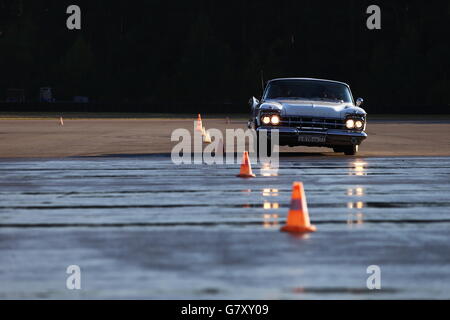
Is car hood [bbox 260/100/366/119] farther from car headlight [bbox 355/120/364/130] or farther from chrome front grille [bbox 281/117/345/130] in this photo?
car headlight [bbox 355/120/364/130]

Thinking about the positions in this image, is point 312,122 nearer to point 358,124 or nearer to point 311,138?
point 311,138

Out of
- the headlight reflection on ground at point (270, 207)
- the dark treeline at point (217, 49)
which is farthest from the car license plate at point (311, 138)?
the dark treeline at point (217, 49)

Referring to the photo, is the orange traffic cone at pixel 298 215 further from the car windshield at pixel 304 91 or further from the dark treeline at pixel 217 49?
the dark treeline at pixel 217 49

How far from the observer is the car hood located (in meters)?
23.0

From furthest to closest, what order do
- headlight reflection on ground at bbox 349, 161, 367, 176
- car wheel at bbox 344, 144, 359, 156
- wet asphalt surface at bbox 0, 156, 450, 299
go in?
car wheel at bbox 344, 144, 359, 156 → headlight reflection on ground at bbox 349, 161, 367, 176 → wet asphalt surface at bbox 0, 156, 450, 299

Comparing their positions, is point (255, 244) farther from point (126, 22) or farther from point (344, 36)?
point (126, 22)

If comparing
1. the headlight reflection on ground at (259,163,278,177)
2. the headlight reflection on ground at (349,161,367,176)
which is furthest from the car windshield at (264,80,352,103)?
the headlight reflection on ground at (259,163,278,177)

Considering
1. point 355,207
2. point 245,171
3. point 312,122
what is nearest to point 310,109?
point 312,122

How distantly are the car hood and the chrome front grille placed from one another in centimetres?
8

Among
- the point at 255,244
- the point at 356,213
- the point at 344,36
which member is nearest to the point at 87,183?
the point at 356,213

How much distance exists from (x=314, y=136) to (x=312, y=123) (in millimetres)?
275

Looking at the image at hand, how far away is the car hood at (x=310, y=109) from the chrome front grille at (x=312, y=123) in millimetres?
84

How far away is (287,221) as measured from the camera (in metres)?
11.2
